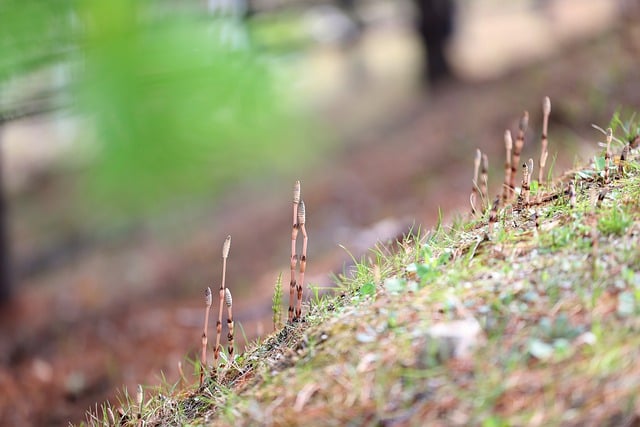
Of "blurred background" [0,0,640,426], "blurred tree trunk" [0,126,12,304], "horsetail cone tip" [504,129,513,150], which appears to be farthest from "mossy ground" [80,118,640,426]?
"blurred tree trunk" [0,126,12,304]

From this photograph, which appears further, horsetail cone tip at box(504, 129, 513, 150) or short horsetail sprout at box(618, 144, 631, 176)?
short horsetail sprout at box(618, 144, 631, 176)

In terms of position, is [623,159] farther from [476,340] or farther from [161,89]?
[161,89]

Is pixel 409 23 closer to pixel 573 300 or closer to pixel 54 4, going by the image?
pixel 54 4

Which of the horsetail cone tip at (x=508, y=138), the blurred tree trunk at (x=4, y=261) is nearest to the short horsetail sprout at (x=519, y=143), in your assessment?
the horsetail cone tip at (x=508, y=138)

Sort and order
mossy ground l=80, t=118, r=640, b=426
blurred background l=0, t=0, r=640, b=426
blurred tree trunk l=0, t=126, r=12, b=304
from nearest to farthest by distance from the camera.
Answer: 1. mossy ground l=80, t=118, r=640, b=426
2. blurred background l=0, t=0, r=640, b=426
3. blurred tree trunk l=0, t=126, r=12, b=304

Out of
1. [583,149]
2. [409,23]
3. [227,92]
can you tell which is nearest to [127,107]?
[227,92]

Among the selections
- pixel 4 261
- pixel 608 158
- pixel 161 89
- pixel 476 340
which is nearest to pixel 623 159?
pixel 608 158

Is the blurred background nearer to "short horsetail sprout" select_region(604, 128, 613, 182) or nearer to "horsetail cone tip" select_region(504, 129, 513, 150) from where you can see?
"short horsetail sprout" select_region(604, 128, 613, 182)

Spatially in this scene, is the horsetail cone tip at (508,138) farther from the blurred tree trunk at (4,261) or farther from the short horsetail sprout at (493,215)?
the blurred tree trunk at (4,261)
